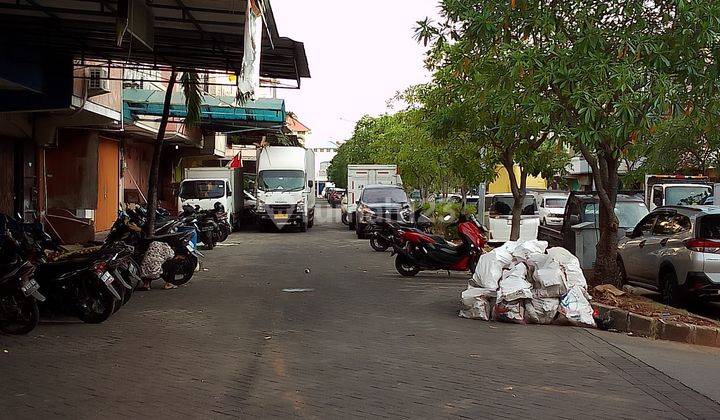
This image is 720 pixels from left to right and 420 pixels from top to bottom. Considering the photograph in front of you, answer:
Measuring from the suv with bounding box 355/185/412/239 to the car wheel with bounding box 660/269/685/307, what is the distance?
13555 millimetres

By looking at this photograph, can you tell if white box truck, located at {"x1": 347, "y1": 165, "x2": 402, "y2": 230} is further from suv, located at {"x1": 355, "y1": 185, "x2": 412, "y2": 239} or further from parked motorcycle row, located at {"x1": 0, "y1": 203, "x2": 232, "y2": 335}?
parked motorcycle row, located at {"x1": 0, "y1": 203, "x2": 232, "y2": 335}

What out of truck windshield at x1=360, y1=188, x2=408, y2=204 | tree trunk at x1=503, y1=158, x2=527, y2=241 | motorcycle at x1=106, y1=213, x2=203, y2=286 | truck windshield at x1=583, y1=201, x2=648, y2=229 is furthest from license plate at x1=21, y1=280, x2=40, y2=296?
truck windshield at x1=360, y1=188, x2=408, y2=204

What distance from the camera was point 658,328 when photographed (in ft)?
30.6

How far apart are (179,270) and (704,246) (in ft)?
28.0

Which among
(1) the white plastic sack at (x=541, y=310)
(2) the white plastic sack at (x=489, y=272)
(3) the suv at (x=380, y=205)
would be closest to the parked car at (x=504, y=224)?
(3) the suv at (x=380, y=205)

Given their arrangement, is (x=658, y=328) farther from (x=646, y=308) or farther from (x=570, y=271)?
(x=570, y=271)

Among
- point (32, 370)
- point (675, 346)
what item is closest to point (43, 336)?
point (32, 370)

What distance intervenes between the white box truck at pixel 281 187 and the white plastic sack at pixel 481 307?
20.0 metres

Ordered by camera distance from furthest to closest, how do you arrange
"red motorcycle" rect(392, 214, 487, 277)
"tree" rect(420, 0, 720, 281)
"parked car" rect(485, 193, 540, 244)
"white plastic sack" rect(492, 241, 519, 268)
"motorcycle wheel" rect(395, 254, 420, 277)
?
"parked car" rect(485, 193, 540, 244) → "motorcycle wheel" rect(395, 254, 420, 277) → "red motorcycle" rect(392, 214, 487, 277) → "white plastic sack" rect(492, 241, 519, 268) → "tree" rect(420, 0, 720, 281)

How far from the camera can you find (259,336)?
8828 mm

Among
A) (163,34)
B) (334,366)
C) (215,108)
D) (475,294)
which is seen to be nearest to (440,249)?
(475,294)

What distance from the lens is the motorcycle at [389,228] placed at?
51.7 feet

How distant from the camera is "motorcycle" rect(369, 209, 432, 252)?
1577 cm

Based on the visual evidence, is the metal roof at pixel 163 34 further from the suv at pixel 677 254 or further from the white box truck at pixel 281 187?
the white box truck at pixel 281 187
